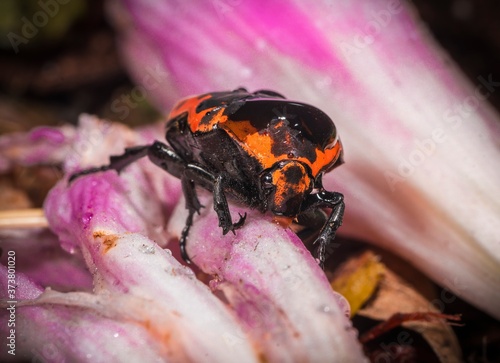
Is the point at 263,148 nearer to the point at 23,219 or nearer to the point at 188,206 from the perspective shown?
the point at 188,206

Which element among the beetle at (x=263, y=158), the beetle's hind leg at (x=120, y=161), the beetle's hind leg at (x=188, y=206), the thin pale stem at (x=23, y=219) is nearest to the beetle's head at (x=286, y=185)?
the beetle at (x=263, y=158)

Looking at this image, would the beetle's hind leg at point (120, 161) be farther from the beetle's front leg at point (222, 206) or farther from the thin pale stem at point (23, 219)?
the beetle's front leg at point (222, 206)

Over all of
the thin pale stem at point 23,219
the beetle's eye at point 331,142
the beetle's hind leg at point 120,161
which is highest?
the beetle's eye at point 331,142

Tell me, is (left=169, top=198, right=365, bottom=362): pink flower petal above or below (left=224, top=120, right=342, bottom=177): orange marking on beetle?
below

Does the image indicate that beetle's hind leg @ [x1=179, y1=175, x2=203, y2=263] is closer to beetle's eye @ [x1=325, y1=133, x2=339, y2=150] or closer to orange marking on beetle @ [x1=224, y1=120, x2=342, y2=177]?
orange marking on beetle @ [x1=224, y1=120, x2=342, y2=177]

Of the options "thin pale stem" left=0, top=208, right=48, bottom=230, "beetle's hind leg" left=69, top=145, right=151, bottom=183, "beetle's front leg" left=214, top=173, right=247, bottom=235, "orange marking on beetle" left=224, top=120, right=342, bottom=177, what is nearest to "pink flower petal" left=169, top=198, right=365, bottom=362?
"beetle's front leg" left=214, top=173, right=247, bottom=235

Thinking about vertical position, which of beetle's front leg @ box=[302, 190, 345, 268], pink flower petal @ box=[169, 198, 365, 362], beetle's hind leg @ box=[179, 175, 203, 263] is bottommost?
beetle's hind leg @ box=[179, 175, 203, 263]

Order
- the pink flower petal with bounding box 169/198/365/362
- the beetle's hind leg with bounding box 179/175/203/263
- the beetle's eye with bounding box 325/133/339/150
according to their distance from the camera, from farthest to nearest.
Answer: the beetle's hind leg with bounding box 179/175/203/263 < the beetle's eye with bounding box 325/133/339/150 < the pink flower petal with bounding box 169/198/365/362

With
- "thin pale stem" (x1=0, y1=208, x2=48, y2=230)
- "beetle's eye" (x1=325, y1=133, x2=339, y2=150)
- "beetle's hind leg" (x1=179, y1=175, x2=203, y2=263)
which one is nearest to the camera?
"beetle's eye" (x1=325, y1=133, x2=339, y2=150)

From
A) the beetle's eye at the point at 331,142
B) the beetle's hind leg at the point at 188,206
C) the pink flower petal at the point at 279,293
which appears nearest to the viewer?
the pink flower petal at the point at 279,293
